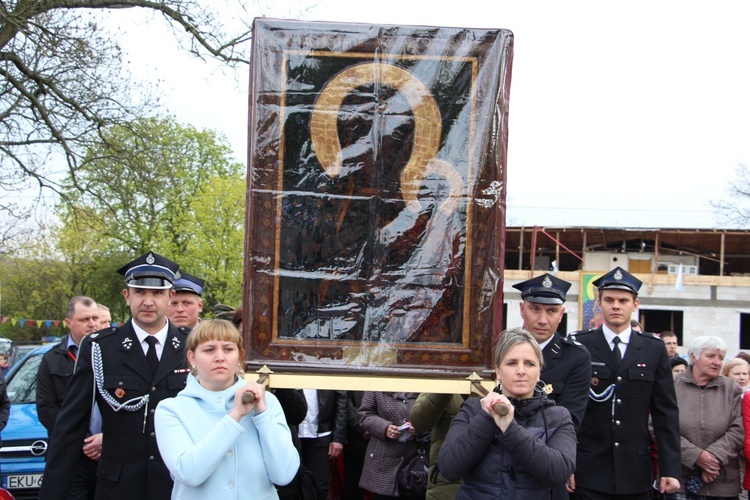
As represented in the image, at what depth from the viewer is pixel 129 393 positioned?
4.07 meters

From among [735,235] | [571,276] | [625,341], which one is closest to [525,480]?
[625,341]

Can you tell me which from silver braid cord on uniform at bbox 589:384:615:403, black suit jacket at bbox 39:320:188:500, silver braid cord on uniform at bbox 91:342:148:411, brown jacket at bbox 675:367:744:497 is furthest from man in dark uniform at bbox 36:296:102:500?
brown jacket at bbox 675:367:744:497

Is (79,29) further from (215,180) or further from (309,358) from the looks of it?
(215,180)

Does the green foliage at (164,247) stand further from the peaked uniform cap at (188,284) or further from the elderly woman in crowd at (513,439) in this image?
the elderly woman in crowd at (513,439)

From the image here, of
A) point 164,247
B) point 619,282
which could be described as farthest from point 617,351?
point 164,247

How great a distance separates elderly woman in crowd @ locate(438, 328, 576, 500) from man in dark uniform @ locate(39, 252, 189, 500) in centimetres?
158

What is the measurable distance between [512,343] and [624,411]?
5.52 ft

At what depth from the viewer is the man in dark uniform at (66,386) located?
4.24 metres

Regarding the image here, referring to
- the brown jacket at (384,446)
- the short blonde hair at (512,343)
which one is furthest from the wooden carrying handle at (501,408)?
the brown jacket at (384,446)

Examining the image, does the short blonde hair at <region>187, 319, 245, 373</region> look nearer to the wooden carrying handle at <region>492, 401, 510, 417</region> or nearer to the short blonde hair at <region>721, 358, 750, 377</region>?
the wooden carrying handle at <region>492, 401, 510, 417</region>

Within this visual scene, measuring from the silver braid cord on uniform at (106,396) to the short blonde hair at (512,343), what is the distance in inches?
74.2

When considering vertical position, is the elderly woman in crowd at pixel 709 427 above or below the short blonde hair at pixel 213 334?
below

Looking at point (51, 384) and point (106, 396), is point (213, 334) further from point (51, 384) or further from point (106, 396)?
point (51, 384)

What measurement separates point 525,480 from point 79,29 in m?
12.2
